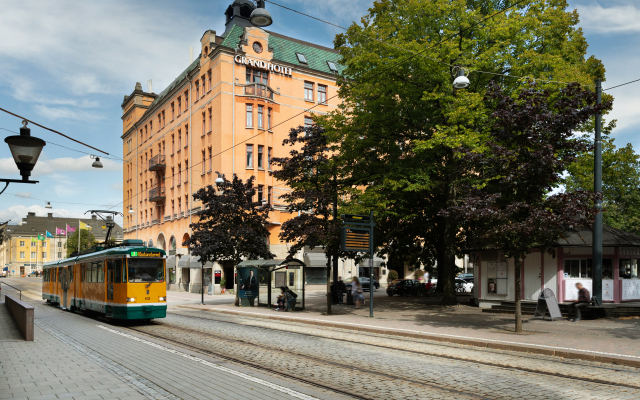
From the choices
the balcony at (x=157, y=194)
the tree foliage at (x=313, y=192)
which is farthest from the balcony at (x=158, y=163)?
the tree foliage at (x=313, y=192)

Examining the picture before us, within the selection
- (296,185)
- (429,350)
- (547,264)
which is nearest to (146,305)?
(296,185)

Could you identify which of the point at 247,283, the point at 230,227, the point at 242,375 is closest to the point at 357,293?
the point at 247,283

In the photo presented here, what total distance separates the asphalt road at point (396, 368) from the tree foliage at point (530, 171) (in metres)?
3.64

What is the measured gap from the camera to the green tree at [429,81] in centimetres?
2088

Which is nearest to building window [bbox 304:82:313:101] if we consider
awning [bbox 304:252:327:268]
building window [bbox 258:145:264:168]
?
building window [bbox 258:145:264:168]

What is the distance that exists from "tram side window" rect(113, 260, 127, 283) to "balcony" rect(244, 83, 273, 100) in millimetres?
29011

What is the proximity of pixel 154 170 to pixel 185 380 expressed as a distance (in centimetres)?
5487

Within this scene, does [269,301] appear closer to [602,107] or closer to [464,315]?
[464,315]

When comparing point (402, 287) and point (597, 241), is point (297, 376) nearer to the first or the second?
point (597, 241)

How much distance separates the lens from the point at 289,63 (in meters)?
48.8

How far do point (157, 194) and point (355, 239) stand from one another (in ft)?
140

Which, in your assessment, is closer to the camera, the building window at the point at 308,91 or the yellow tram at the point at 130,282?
the yellow tram at the point at 130,282

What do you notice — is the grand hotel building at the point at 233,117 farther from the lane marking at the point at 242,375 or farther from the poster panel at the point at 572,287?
the lane marking at the point at 242,375

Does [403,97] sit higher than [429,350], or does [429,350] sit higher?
[403,97]
